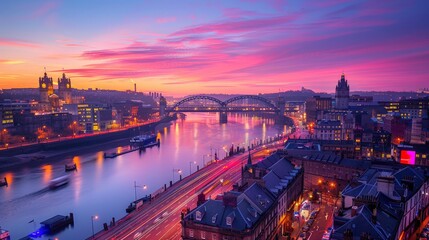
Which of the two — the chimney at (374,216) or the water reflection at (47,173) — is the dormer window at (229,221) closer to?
the chimney at (374,216)

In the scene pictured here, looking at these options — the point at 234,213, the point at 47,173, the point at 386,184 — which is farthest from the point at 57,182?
the point at 386,184

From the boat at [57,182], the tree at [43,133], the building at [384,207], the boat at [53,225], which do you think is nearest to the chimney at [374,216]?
the building at [384,207]

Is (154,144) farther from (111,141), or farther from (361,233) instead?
(361,233)

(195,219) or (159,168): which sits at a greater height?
(195,219)

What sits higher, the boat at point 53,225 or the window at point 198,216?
the window at point 198,216

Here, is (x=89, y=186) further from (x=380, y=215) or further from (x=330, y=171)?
(x=380, y=215)

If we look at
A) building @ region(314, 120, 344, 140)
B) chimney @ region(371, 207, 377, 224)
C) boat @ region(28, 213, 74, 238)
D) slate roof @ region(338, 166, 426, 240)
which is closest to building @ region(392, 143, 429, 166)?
slate roof @ region(338, 166, 426, 240)

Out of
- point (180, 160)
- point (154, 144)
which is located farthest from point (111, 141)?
point (180, 160)
